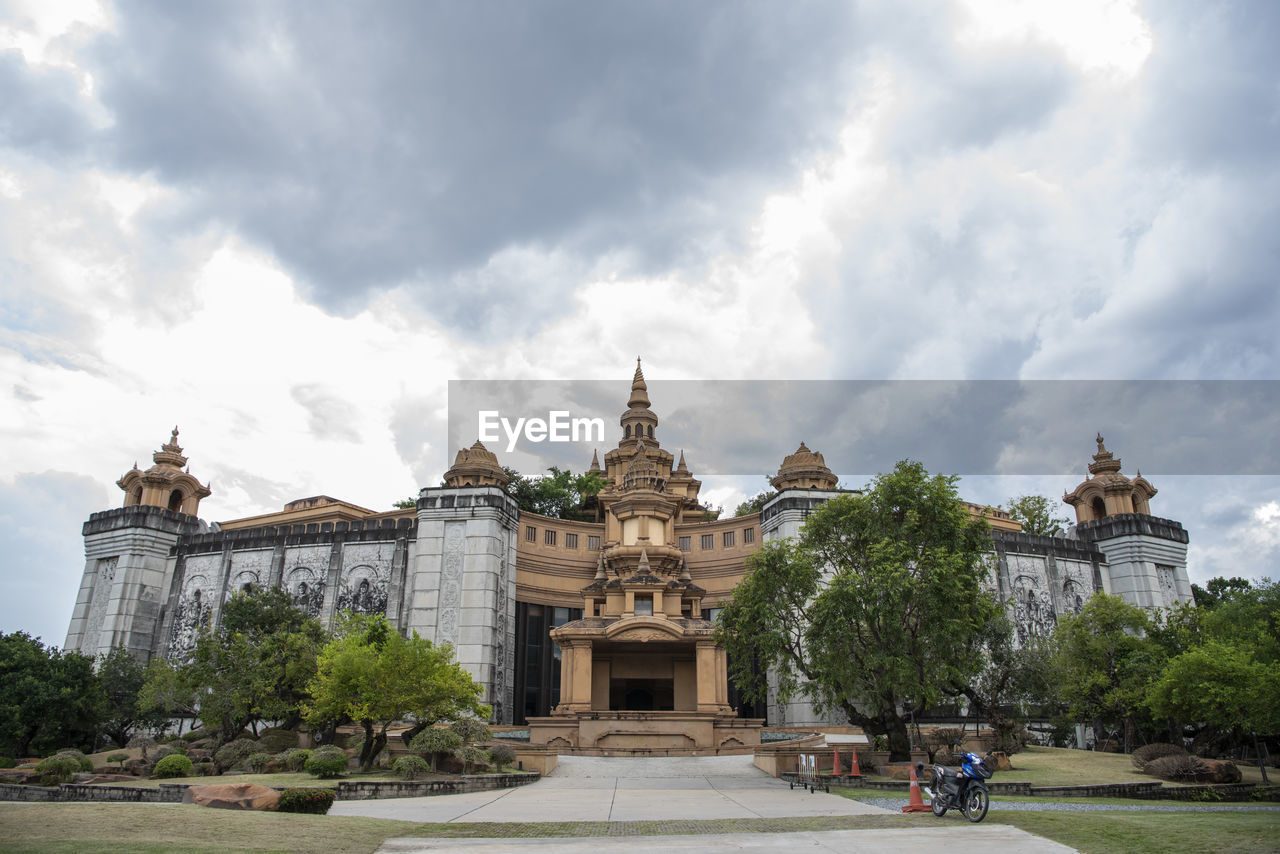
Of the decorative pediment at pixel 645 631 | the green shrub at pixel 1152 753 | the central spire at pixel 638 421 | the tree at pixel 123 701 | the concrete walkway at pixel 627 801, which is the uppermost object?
the central spire at pixel 638 421

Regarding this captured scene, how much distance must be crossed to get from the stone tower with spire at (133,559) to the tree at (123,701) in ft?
18.1

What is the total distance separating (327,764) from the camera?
26391 mm

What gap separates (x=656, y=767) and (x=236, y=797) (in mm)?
19207

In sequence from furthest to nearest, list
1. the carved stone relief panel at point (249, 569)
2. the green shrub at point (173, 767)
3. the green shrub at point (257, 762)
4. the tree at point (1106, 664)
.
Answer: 1. the carved stone relief panel at point (249, 569)
2. the tree at point (1106, 664)
3. the green shrub at point (173, 767)
4. the green shrub at point (257, 762)

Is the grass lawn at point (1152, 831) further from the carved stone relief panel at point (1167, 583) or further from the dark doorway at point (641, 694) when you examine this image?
the carved stone relief panel at point (1167, 583)

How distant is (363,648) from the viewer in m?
30.0

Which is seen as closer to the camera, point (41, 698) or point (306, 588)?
point (41, 698)

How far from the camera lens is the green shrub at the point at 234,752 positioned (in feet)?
108

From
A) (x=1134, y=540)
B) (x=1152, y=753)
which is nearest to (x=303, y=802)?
(x=1152, y=753)

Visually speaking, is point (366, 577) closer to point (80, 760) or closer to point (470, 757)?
point (80, 760)

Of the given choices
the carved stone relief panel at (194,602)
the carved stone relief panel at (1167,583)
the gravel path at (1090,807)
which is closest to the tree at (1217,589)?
the carved stone relief panel at (1167,583)

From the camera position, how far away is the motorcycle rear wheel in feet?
53.2

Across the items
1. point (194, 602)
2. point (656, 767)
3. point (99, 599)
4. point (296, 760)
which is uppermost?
point (99, 599)

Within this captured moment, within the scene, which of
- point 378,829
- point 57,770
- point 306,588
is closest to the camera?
point 378,829
